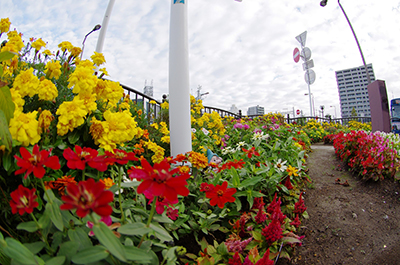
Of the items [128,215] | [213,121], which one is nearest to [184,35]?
[213,121]

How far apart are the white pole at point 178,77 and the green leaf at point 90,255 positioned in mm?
1803

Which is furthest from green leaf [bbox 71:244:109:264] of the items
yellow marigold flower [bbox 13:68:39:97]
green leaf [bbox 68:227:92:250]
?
yellow marigold flower [bbox 13:68:39:97]

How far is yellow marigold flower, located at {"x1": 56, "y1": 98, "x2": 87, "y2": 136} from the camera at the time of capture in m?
1.20

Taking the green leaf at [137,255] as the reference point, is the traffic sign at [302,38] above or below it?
above

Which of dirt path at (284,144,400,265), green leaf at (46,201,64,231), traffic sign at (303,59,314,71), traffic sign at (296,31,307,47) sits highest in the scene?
traffic sign at (296,31,307,47)

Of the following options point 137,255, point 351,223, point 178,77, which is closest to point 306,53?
point 178,77

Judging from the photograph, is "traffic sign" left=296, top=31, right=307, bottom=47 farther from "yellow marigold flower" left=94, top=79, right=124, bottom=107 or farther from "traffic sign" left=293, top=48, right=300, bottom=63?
"yellow marigold flower" left=94, top=79, right=124, bottom=107

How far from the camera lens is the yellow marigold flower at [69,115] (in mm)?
1199

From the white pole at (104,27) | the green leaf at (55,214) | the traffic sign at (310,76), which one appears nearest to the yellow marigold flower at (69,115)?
the green leaf at (55,214)

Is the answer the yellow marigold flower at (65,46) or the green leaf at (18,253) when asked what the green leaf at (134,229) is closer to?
the green leaf at (18,253)

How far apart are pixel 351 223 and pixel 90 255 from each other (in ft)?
7.13

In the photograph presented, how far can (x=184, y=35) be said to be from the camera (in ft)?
8.05

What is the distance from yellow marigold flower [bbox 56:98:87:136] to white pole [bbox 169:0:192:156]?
124 centimetres

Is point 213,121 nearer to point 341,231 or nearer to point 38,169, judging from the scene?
point 341,231
